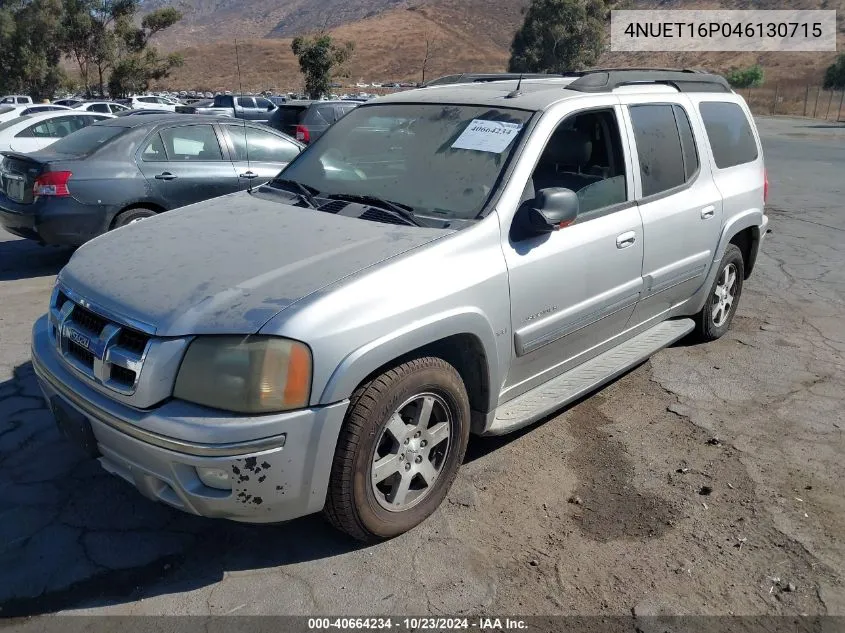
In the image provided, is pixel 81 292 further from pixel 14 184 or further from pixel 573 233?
pixel 14 184

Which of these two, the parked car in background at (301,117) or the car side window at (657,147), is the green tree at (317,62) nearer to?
the parked car in background at (301,117)

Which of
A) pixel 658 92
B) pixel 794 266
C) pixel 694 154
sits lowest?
pixel 794 266

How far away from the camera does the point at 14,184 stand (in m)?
6.90

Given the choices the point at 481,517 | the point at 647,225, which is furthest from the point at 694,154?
the point at 481,517

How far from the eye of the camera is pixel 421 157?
3.66m

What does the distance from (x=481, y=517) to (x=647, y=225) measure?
1952 mm

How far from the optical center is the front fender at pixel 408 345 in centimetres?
255

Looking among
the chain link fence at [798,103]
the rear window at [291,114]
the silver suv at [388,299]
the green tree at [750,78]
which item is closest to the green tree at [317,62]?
the rear window at [291,114]

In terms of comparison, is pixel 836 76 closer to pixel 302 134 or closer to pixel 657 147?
pixel 302 134

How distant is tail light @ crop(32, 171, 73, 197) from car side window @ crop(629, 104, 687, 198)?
17.2 ft

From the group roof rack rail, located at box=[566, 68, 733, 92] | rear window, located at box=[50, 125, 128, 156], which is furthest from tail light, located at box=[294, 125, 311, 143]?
roof rack rail, located at box=[566, 68, 733, 92]

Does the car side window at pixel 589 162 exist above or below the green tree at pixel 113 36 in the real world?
below

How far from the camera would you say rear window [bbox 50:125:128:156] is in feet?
23.3

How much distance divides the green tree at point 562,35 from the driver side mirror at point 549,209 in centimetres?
4906
